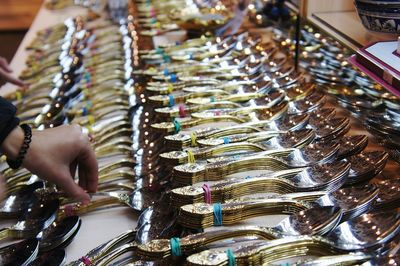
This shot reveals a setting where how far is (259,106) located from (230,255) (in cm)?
45

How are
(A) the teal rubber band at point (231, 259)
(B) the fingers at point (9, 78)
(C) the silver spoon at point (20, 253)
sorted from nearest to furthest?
(A) the teal rubber band at point (231, 259)
(C) the silver spoon at point (20, 253)
(B) the fingers at point (9, 78)

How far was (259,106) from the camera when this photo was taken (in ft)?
2.87

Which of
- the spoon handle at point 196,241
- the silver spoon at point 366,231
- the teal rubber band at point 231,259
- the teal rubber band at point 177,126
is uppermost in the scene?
the teal rubber band at point 231,259

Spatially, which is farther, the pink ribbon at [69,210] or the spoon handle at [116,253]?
the pink ribbon at [69,210]

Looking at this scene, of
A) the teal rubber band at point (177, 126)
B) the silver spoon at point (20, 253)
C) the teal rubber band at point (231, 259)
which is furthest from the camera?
the teal rubber band at point (177, 126)

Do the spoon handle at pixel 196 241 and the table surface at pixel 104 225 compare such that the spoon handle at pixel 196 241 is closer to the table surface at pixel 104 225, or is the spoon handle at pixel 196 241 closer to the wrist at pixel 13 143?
the table surface at pixel 104 225

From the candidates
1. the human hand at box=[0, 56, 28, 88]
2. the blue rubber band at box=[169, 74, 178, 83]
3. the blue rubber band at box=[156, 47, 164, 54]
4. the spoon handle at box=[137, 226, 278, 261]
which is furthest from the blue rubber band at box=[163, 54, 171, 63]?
the spoon handle at box=[137, 226, 278, 261]

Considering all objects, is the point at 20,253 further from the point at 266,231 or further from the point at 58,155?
the point at 266,231

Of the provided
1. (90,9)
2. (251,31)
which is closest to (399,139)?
(251,31)

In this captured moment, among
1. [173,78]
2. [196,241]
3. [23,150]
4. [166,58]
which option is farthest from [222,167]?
[166,58]

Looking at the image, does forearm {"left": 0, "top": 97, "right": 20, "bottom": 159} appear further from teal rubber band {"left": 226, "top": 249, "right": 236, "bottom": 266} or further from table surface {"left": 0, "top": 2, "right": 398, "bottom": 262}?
teal rubber band {"left": 226, "top": 249, "right": 236, "bottom": 266}

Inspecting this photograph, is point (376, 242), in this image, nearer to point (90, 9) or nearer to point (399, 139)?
point (399, 139)

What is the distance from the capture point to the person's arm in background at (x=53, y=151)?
0.60 meters

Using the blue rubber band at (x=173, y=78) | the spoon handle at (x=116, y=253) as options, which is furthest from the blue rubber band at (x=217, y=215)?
the blue rubber band at (x=173, y=78)
